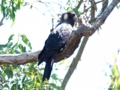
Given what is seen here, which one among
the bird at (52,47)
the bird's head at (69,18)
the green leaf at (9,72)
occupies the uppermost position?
the bird's head at (69,18)

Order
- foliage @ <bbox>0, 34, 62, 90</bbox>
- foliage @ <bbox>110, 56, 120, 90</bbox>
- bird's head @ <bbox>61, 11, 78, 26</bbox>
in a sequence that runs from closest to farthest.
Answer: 1. foliage @ <bbox>110, 56, 120, 90</bbox>
2. foliage @ <bbox>0, 34, 62, 90</bbox>
3. bird's head @ <bbox>61, 11, 78, 26</bbox>

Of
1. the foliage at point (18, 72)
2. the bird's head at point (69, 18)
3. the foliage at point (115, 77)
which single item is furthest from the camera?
the bird's head at point (69, 18)

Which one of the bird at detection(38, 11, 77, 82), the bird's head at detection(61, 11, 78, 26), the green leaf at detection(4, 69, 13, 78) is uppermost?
the bird's head at detection(61, 11, 78, 26)

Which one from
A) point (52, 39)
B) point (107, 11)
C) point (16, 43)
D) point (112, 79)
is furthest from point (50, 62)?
point (112, 79)

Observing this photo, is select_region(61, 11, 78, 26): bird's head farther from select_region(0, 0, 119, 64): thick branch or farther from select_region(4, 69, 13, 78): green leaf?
select_region(4, 69, 13, 78): green leaf

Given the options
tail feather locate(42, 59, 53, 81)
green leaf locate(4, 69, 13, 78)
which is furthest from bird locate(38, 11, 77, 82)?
green leaf locate(4, 69, 13, 78)

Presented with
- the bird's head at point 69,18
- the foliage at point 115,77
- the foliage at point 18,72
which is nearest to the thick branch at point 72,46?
the foliage at point 18,72

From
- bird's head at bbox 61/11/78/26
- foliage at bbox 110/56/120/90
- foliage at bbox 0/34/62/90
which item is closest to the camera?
foliage at bbox 110/56/120/90

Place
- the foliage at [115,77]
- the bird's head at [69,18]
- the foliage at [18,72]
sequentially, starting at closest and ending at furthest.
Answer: the foliage at [115,77], the foliage at [18,72], the bird's head at [69,18]

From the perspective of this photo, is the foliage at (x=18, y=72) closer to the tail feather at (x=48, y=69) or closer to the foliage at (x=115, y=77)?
the tail feather at (x=48, y=69)

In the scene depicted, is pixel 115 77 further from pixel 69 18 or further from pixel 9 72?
pixel 69 18

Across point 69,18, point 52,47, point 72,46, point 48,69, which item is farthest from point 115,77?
point 69,18

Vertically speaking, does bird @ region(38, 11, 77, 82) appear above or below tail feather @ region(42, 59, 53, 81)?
above

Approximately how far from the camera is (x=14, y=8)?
118 inches
